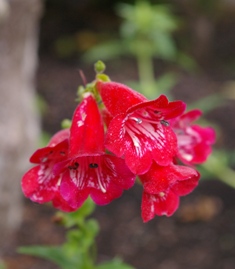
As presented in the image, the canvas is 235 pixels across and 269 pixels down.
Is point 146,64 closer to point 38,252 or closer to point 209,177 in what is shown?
point 209,177

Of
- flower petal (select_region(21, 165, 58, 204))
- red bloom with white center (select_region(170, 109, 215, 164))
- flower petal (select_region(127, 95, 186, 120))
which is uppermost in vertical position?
red bloom with white center (select_region(170, 109, 215, 164))

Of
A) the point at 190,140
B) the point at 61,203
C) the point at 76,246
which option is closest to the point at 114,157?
the point at 61,203

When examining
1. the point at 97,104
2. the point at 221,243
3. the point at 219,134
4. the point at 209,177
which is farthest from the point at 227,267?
the point at 97,104

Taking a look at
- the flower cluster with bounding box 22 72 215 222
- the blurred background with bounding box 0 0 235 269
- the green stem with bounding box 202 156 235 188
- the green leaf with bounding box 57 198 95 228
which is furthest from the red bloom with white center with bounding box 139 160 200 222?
the green stem with bounding box 202 156 235 188

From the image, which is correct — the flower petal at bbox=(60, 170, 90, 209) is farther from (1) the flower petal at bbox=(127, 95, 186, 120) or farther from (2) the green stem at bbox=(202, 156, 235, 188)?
(2) the green stem at bbox=(202, 156, 235, 188)

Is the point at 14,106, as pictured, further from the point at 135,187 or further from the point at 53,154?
the point at 53,154

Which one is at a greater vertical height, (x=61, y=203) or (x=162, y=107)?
(x=162, y=107)

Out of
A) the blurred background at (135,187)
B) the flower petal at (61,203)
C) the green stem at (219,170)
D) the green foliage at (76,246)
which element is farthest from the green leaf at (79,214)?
the green stem at (219,170)
